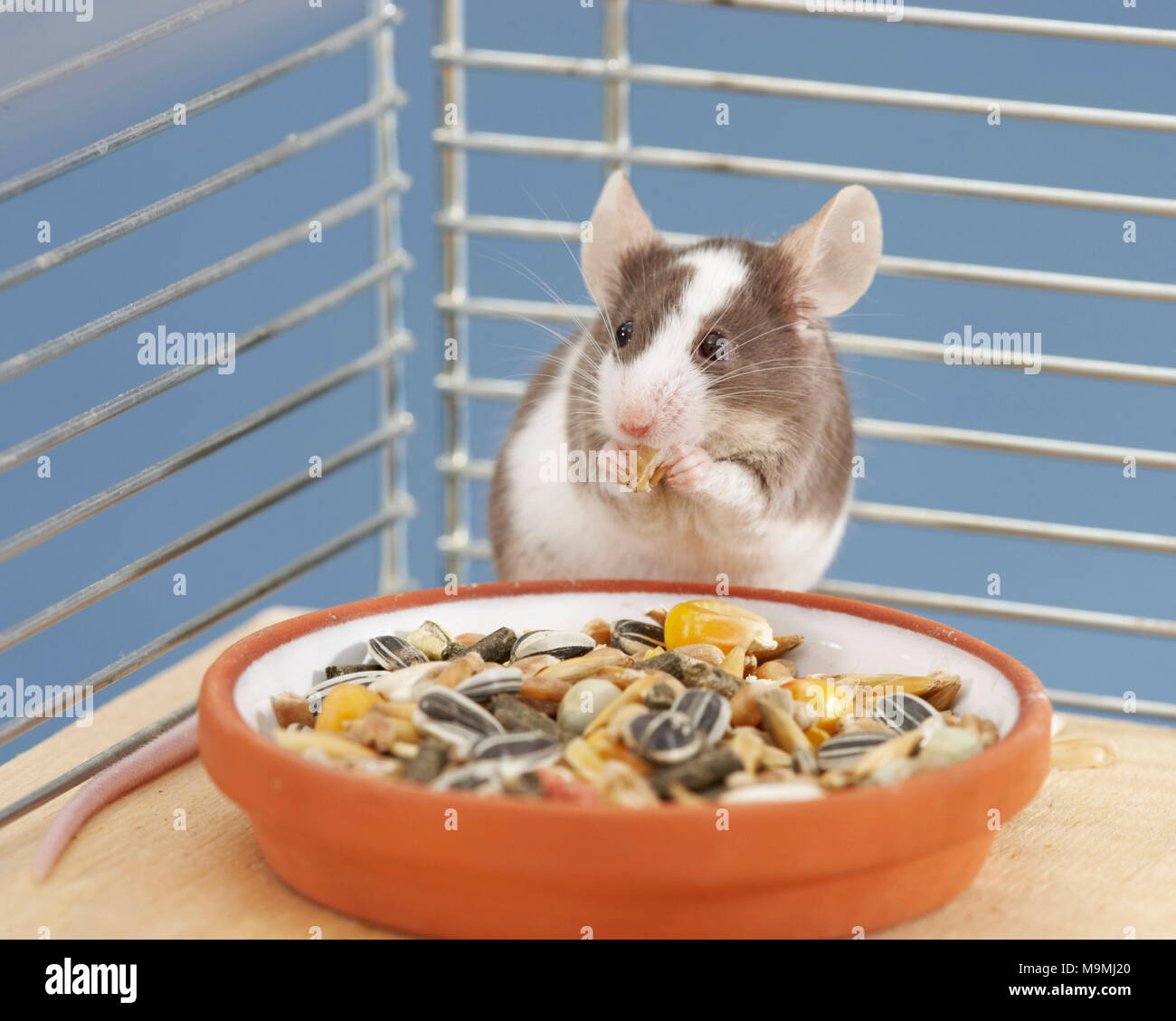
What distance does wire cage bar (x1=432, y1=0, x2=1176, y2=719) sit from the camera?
74.7 inches

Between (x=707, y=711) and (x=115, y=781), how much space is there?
63cm

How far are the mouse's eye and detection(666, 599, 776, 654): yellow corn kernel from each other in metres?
0.32

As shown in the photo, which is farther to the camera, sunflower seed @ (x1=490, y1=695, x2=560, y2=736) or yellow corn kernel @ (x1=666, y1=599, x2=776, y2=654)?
yellow corn kernel @ (x1=666, y1=599, x2=776, y2=654)

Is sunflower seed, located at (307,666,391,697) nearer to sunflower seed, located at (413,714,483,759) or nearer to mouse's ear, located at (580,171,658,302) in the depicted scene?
sunflower seed, located at (413,714,483,759)

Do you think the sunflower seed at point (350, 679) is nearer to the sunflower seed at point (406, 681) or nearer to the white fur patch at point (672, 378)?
the sunflower seed at point (406, 681)

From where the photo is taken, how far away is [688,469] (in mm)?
1602

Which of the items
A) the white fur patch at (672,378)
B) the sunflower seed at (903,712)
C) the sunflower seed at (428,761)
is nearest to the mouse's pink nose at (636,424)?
the white fur patch at (672,378)

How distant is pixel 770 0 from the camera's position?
1974 millimetres

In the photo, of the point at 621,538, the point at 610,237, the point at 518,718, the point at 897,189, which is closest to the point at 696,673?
the point at 518,718

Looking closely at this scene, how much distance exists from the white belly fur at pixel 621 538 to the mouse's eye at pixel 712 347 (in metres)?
0.18

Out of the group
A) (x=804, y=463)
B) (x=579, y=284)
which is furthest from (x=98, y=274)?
(x=804, y=463)

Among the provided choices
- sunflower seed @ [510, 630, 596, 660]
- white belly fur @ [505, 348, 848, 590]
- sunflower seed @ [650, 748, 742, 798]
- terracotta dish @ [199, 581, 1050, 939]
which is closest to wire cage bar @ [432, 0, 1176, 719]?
white belly fur @ [505, 348, 848, 590]

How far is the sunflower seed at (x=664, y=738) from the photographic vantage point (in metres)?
1.10
